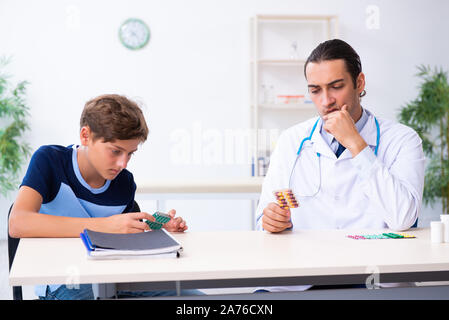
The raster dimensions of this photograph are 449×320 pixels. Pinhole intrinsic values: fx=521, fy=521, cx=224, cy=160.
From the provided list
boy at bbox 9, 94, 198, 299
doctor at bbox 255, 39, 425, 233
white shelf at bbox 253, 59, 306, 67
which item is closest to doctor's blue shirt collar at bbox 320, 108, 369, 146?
doctor at bbox 255, 39, 425, 233

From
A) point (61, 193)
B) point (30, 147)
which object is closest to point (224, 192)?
point (61, 193)

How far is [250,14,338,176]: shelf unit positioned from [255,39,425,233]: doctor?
3.81 metres

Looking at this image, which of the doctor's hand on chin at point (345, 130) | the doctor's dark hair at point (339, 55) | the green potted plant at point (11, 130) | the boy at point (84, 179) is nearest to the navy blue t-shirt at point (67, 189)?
the boy at point (84, 179)

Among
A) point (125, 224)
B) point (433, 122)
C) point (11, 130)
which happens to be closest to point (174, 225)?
point (125, 224)

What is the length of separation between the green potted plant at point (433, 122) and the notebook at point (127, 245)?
477 centimetres

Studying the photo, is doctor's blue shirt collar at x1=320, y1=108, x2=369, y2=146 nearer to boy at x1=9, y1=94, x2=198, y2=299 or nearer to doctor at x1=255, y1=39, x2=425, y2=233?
doctor at x1=255, y1=39, x2=425, y2=233

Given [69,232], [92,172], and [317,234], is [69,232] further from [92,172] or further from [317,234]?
[317,234]

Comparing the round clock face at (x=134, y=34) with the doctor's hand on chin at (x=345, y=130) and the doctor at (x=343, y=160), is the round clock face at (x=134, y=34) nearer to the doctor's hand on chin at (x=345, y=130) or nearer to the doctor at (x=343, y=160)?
the doctor at (x=343, y=160)

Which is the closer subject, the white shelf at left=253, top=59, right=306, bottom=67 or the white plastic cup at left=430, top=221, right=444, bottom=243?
the white plastic cup at left=430, top=221, right=444, bottom=243

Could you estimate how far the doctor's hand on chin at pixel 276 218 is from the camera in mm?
1640

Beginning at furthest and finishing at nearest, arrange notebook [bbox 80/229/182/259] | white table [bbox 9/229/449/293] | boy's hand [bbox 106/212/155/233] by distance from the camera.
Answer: boy's hand [bbox 106/212/155/233]
notebook [bbox 80/229/182/259]
white table [bbox 9/229/449/293]

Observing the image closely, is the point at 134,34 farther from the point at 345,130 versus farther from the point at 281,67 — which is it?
the point at 345,130

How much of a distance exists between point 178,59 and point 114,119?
4.27m

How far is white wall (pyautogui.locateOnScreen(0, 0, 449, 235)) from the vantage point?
5633 millimetres
